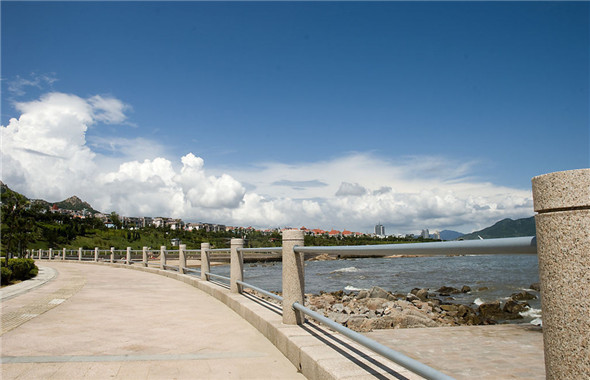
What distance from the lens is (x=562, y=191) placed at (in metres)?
1.54

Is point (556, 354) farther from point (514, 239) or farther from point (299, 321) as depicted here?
point (299, 321)

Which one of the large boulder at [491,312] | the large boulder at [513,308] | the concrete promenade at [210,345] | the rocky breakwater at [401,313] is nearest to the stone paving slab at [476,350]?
the concrete promenade at [210,345]

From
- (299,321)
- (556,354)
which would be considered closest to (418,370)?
(556,354)

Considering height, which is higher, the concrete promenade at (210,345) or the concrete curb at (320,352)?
the concrete curb at (320,352)

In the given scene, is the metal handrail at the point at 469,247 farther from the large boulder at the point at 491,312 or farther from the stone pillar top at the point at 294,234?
the large boulder at the point at 491,312

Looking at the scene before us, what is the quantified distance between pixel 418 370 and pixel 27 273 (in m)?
15.5

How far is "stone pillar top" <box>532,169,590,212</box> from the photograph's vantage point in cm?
149

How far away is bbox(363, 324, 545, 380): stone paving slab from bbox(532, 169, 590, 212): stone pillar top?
3.97 m

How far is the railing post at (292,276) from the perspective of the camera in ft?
15.6

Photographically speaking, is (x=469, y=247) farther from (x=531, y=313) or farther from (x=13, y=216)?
(x=13, y=216)

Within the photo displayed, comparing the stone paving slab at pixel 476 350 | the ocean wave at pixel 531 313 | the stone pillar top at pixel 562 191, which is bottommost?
the ocean wave at pixel 531 313

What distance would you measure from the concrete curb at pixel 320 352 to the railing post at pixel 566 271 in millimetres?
1745

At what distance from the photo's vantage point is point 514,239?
1889 millimetres

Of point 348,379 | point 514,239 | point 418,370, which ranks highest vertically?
point 514,239
